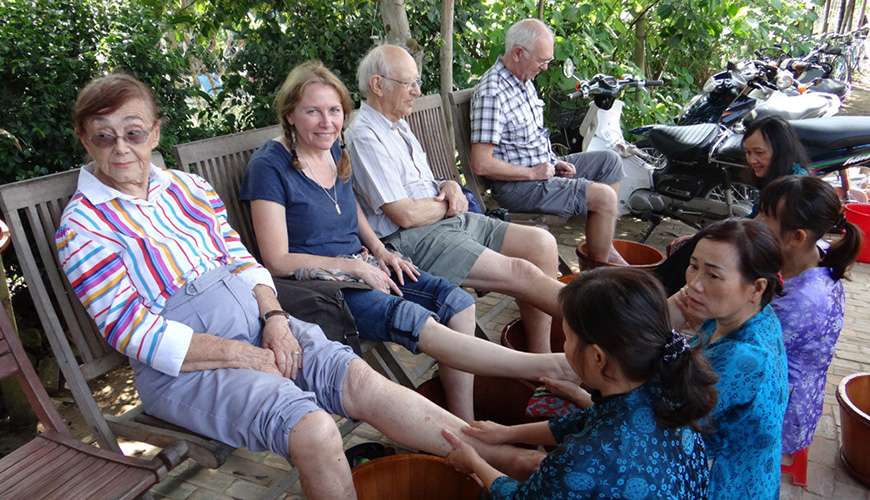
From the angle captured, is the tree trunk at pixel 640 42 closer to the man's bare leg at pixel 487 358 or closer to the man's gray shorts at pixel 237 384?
the man's bare leg at pixel 487 358

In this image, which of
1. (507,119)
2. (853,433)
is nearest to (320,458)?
(853,433)

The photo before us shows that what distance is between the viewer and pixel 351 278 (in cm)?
242

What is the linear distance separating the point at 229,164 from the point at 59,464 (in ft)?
4.15

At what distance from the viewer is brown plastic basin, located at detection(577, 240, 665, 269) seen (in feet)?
11.8

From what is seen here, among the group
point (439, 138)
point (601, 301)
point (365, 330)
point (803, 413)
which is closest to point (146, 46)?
point (439, 138)

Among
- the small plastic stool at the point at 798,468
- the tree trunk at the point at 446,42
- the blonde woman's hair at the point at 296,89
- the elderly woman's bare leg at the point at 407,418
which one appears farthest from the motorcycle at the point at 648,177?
the elderly woman's bare leg at the point at 407,418

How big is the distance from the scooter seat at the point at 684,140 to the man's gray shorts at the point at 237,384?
340 centimetres

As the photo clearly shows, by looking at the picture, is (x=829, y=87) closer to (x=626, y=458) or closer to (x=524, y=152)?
(x=524, y=152)

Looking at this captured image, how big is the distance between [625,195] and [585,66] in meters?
1.52

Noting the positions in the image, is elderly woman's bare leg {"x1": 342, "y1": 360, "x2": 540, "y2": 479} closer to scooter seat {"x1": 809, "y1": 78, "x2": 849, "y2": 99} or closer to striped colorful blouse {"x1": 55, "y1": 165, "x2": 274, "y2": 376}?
striped colorful blouse {"x1": 55, "y1": 165, "x2": 274, "y2": 376}

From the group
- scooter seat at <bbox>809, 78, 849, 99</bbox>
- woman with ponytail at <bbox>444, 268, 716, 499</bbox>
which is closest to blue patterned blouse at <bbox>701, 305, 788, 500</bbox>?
woman with ponytail at <bbox>444, 268, 716, 499</bbox>

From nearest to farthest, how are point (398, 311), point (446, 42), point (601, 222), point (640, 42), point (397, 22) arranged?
point (398, 311), point (601, 222), point (397, 22), point (446, 42), point (640, 42)

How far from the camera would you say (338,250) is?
2.60 meters

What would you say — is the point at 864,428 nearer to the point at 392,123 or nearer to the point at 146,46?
the point at 392,123
